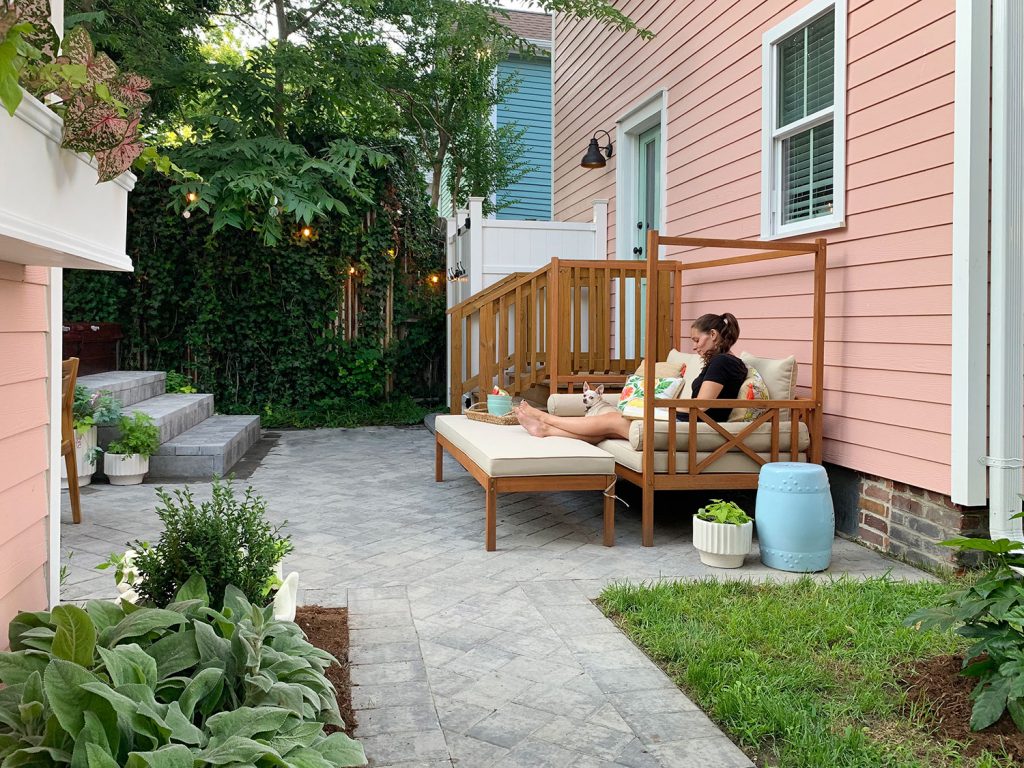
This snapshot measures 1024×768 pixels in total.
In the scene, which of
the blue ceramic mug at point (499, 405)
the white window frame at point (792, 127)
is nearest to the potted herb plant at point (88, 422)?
the blue ceramic mug at point (499, 405)

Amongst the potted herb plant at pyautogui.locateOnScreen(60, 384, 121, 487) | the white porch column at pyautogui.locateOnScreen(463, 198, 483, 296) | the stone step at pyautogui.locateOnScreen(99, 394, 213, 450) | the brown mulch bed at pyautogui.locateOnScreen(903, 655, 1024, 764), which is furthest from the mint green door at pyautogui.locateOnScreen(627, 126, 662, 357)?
the brown mulch bed at pyautogui.locateOnScreen(903, 655, 1024, 764)

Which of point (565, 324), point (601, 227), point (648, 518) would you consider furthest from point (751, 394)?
point (601, 227)

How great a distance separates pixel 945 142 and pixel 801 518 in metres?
1.89

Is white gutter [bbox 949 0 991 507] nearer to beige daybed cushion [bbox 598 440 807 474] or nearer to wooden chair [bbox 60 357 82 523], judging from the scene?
beige daybed cushion [bbox 598 440 807 474]

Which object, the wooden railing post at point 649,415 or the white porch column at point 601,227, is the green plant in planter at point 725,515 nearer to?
the wooden railing post at point 649,415

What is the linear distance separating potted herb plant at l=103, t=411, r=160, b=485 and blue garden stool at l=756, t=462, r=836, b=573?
4.51m

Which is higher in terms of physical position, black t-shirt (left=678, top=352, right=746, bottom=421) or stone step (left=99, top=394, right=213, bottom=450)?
black t-shirt (left=678, top=352, right=746, bottom=421)

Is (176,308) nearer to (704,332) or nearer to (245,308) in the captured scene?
(245,308)

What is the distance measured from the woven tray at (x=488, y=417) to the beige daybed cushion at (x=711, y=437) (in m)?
1.26

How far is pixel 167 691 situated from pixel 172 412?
5725mm

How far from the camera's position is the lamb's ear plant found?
2.26 meters

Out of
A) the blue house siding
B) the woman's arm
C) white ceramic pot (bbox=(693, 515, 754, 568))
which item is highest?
the blue house siding

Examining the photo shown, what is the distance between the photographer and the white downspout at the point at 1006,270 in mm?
3715

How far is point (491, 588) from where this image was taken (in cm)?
376
